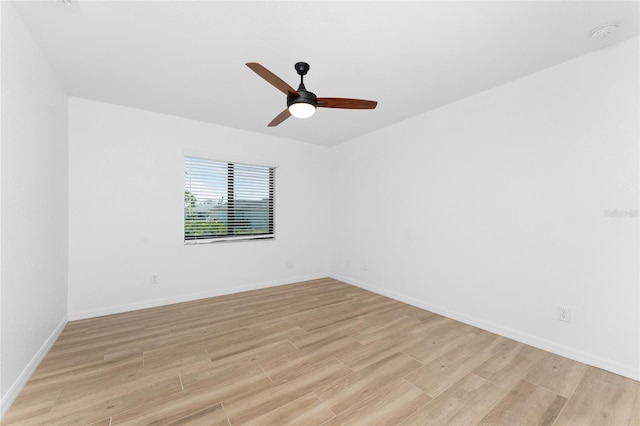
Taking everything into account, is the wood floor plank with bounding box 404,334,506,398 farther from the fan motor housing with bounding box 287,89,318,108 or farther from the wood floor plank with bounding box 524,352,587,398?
the fan motor housing with bounding box 287,89,318,108

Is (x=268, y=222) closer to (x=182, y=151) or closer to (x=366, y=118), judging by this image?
(x=182, y=151)

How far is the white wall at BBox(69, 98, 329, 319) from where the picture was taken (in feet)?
10.0

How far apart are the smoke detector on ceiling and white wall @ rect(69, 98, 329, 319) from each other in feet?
12.4

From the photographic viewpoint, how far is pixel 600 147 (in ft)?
7.00

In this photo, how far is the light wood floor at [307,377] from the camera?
158cm

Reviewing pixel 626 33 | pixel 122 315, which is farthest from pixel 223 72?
pixel 626 33

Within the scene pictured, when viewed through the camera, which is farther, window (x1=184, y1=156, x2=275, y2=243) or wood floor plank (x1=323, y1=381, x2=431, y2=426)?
window (x1=184, y1=156, x2=275, y2=243)

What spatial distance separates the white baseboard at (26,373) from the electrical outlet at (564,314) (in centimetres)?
402

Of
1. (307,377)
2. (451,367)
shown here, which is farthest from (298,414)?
(451,367)

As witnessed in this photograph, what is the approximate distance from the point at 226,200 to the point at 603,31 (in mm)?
4293

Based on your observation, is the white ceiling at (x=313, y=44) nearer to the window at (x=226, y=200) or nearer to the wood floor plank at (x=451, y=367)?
the window at (x=226, y=200)

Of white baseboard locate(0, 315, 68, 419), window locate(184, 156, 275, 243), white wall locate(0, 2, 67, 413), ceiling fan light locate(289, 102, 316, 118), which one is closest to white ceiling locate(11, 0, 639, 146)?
white wall locate(0, 2, 67, 413)

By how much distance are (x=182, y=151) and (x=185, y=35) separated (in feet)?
6.47

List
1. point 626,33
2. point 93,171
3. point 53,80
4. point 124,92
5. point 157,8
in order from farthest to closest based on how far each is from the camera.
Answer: point 93,171, point 124,92, point 53,80, point 626,33, point 157,8
